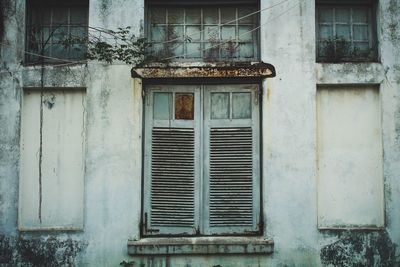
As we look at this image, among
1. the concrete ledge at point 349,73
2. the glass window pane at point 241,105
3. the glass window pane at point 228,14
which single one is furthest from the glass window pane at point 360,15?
the glass window pane at point 241,105

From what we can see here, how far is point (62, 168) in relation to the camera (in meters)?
7.85

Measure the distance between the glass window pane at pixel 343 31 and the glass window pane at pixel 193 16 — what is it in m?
1.99

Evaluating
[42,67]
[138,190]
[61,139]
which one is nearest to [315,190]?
[138,190]

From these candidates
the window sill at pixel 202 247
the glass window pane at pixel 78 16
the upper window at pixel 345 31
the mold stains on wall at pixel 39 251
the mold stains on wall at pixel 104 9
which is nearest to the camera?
the window sill at pixel 202 247

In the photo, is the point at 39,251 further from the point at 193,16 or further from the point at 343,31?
the point at 343,31

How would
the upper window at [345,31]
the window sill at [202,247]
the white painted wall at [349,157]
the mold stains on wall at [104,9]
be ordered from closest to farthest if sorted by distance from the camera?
1. the window sill at [202,247]
2. the white painted wall at [349,157]
3. the mold stains on wall at [104,9]
4. the upper window at [345,31]

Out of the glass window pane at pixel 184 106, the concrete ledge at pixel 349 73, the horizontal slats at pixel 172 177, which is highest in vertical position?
the concrete ledge at pixel 349 73

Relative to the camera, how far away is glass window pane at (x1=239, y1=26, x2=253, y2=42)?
8.09 meters

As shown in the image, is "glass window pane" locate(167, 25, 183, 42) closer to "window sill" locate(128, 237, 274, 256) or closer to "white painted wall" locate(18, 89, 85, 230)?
"white painted wall" locate(18, 89, 85, 230)

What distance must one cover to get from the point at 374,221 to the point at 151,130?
331cm

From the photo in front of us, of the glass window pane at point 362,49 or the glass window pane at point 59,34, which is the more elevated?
the glass window pane at point 59,34

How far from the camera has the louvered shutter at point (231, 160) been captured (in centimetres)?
779

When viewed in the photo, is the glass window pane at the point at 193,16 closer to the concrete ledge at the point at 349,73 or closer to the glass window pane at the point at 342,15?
the concrete ledge at the point at 349,73

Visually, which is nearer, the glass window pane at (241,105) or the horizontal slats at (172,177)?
the horizontal slats at (172,177)
